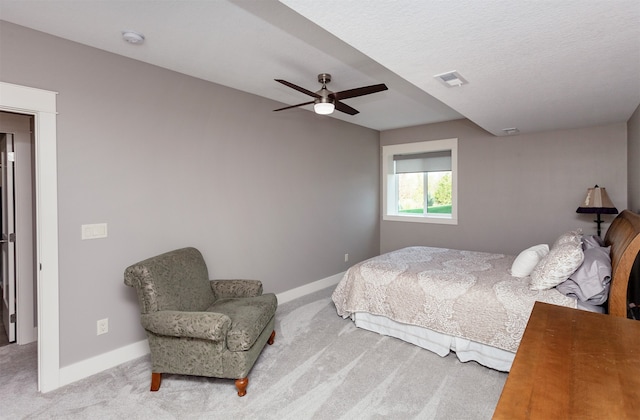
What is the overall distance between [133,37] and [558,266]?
11.8ft

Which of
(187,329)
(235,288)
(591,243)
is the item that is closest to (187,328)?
(187,329)

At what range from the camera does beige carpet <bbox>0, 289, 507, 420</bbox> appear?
6.99ft

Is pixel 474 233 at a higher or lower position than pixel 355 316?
higher

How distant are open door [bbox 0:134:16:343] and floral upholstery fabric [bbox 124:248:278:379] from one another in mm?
1671

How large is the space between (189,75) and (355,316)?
9.77 ft

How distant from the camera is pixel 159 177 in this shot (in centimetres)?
302

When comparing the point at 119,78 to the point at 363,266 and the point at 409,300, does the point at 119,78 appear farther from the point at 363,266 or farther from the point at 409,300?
the point at 409,300

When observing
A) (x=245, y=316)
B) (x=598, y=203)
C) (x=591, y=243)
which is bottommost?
(x=245, y=316)

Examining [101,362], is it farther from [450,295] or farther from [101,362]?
[450,295]

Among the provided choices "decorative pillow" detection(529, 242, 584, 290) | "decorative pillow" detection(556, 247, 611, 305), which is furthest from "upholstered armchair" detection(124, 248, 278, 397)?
"decorative pillow" detection(556, 247, 611, 305)

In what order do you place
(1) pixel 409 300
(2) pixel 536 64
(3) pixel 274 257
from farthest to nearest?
(3) pixel 274 257 → (1) pixel 409 300 → (2) pixel 536 64

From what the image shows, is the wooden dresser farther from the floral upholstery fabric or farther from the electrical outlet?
the electrical outlet

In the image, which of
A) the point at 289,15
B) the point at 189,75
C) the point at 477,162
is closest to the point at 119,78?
the point at 189,75

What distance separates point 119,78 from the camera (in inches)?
108
